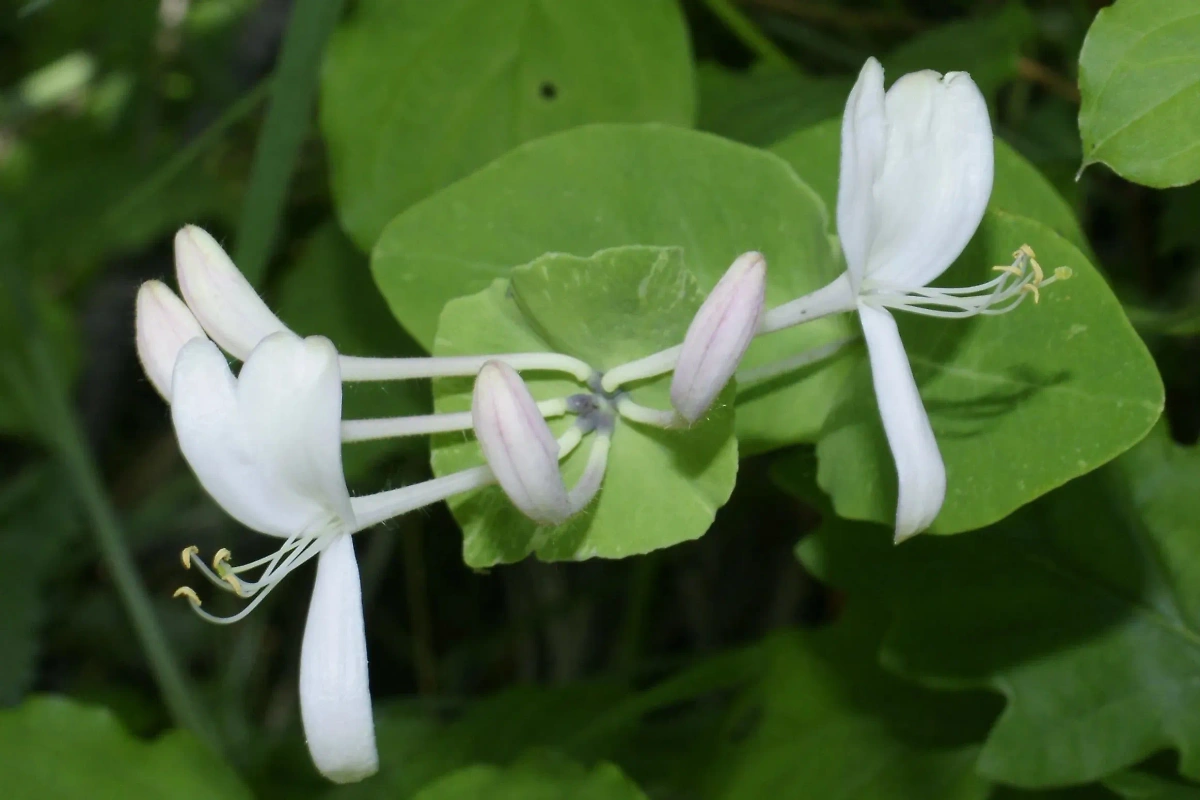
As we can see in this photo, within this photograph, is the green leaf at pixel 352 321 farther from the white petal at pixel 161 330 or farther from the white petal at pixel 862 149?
the white petal at pixel 862 149

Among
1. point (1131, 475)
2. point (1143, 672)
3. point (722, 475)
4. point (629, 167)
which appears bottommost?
point (1143, 672)

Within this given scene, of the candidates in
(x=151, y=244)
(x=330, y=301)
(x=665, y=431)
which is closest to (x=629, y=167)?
(x=665, y=431)

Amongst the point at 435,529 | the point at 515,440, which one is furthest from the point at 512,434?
the point at 435,529

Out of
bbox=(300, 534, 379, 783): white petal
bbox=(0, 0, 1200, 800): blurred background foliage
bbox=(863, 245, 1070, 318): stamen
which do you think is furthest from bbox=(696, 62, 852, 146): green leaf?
bbox=(300, 534, 379, 783): white petal

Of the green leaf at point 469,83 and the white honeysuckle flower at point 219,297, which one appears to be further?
the green leaf at point 469,83

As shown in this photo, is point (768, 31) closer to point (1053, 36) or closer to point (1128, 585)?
point (1053, 36)

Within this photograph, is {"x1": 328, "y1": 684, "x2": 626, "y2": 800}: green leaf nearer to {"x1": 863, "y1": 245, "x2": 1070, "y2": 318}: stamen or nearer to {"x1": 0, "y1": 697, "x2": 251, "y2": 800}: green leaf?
{"x1": 0, "y1": 697, "x2": 251, "y2": 800}: green leaf

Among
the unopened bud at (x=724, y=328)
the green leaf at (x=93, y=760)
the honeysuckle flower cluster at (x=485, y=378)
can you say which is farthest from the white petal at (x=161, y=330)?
the green leaf at (x=93, y=760)
